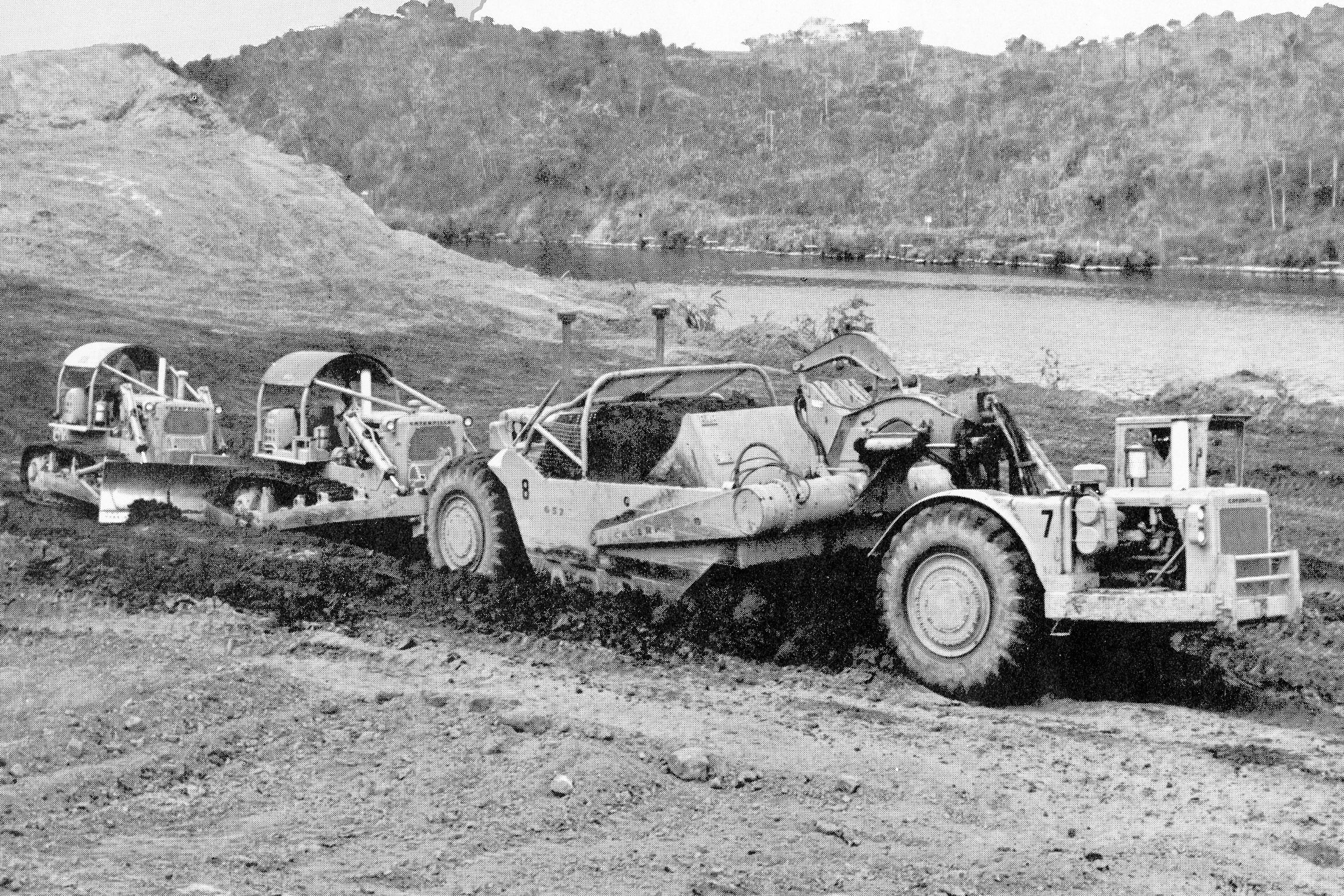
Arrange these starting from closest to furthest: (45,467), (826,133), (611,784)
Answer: (611,784) < (45,467) < (826,133)

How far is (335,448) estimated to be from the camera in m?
15.9

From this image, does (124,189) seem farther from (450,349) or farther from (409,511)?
(409,511)

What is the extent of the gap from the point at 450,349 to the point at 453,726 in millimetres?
24593

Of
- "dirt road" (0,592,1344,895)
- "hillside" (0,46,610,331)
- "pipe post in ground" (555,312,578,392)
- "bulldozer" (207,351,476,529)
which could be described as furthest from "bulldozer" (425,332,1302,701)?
"hillside" (0,46,610,331)

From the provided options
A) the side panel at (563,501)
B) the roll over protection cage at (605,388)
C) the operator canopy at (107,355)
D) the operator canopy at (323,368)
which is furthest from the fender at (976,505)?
the operator canopy at (107,355)

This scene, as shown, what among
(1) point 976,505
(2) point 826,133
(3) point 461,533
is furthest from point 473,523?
(2) point 826,133

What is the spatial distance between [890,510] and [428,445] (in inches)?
231

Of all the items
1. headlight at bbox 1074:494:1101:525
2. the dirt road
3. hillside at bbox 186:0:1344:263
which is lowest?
the dirt road

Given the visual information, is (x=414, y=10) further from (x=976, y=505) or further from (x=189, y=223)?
(x=976, y=505)

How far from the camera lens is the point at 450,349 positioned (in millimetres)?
33031

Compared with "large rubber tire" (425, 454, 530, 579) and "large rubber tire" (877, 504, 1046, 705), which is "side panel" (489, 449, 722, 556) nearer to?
"large rubber tire" (425, 454, 530, 579)

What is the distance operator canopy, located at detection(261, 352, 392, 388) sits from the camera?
624 inches

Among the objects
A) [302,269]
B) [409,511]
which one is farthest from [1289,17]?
[409,511]

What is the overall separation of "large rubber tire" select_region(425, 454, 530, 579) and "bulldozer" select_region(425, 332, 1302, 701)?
0.7 inches
